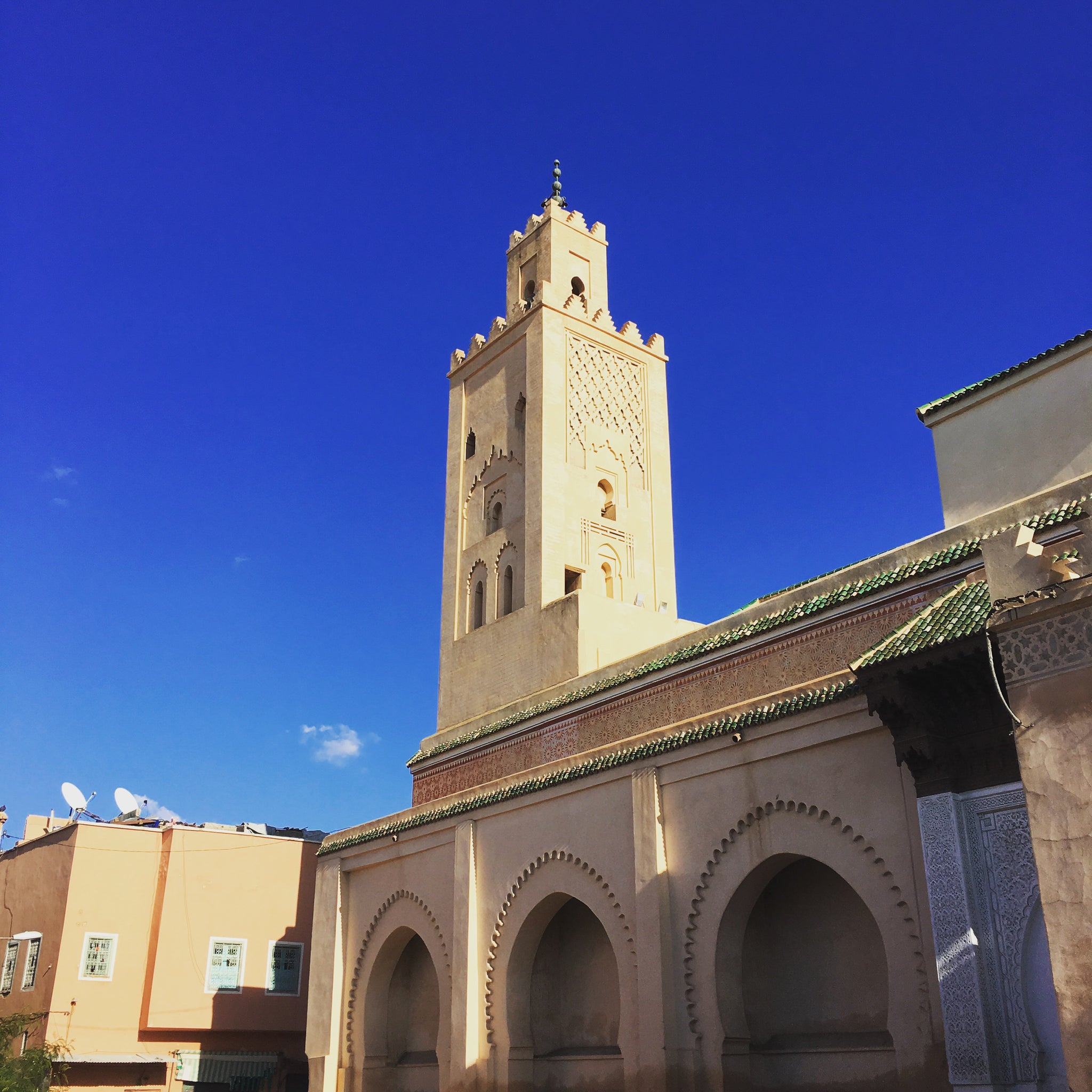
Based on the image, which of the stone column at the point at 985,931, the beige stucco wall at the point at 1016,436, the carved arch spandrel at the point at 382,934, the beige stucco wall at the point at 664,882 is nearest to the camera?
the stone column at the point at 985,931

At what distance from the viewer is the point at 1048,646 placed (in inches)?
254

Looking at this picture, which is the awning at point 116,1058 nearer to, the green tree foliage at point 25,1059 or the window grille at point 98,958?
the green tree foliage at point 25,1059

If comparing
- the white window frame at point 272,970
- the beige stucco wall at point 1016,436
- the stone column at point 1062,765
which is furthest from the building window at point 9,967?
the stone column at point 1062,765

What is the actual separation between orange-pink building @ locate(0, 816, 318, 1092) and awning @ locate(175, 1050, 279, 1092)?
2 cm

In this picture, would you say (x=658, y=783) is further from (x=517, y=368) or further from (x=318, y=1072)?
(x=517, y=368)

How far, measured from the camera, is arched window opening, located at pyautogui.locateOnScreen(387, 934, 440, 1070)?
1522 centimetres

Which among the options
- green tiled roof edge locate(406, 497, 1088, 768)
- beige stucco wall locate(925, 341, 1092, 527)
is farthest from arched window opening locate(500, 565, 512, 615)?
beige stucco wall locate(925, 341, 1092, 527)

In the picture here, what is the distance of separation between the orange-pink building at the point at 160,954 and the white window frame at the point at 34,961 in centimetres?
2

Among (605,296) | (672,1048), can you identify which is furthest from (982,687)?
(605,296)

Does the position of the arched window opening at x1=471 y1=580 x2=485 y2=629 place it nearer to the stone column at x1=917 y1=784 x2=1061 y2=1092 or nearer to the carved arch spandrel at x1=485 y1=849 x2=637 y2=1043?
the carved arch spandrel at x1=485 y1=849 x2=637 y2=1043

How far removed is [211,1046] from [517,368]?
1152 centimetres

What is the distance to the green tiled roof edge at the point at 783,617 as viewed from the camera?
379 inches

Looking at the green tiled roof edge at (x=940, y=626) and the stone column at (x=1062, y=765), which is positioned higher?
the green tiled roof edge at (x=940, y=626)

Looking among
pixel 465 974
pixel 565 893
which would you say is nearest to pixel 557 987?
pixel 465 974
